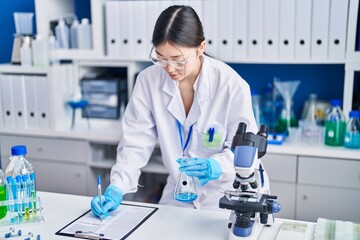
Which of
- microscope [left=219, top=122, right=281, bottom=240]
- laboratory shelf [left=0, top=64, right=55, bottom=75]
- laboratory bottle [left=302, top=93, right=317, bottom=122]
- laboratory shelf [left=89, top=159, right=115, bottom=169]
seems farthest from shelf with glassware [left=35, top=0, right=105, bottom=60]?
microscope [left=219, top=122, right=281, bottom=240]

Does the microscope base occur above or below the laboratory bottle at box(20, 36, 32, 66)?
below

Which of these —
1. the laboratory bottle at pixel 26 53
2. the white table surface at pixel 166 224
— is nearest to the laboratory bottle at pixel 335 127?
the white table surface at pixel 166 224

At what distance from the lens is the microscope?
1242 millimetres

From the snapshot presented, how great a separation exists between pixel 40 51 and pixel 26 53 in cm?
10

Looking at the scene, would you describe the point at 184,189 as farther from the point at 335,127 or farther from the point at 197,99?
the point at 335,127

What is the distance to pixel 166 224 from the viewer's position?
1.41 meters

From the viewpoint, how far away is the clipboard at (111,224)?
1338 millimetres

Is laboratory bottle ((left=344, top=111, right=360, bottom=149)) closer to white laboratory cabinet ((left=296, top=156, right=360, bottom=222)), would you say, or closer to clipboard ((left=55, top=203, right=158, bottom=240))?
white laboratory cabinet ((left=296, top=156, right=360, bottom=222))

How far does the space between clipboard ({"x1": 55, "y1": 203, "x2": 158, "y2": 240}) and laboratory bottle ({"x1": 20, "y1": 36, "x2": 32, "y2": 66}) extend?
1436mm

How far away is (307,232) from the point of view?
4.38 ft

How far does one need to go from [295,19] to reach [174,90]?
833 millimetres

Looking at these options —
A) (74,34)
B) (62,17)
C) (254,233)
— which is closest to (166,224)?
(254,233)

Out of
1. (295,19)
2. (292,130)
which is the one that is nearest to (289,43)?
(295,19)

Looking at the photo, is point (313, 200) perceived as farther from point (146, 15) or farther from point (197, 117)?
point (146, 15)
